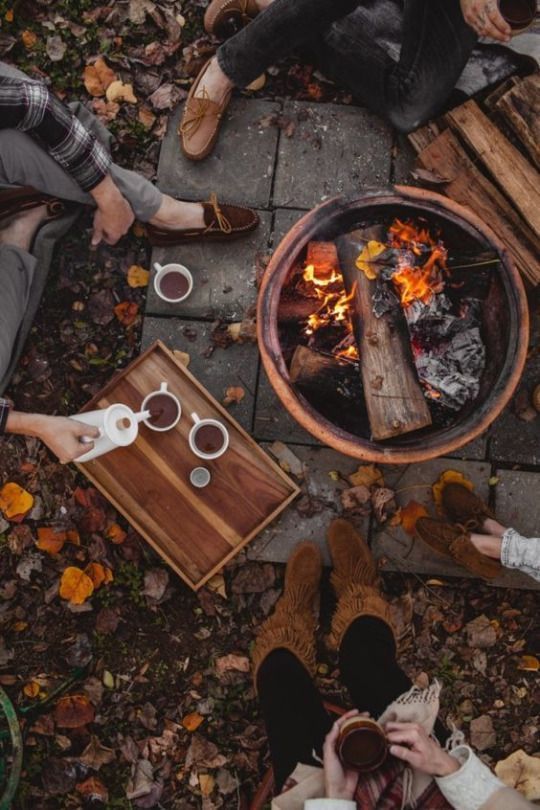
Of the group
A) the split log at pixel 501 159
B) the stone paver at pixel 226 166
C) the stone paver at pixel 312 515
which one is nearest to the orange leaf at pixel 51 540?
the stone paver at pixel 312 515

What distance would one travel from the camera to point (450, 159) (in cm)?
357

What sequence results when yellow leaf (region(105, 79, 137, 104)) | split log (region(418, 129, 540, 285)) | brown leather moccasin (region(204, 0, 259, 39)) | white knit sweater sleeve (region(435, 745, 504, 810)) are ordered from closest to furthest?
white knit sweater sleeve (region(435, 745, 504, 810)) → split log (region(418, 129, 540, 285)) → brown leather moccasin (region(204, 0, 259, 39)) → yellow leaf (region(105, 79, 137, 104))

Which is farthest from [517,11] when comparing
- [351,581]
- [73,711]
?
[73,711]

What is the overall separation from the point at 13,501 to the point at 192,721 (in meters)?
1.46

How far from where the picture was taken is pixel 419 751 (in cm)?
254

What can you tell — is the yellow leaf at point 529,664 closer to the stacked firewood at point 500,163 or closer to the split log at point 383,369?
the split log at point 383,369

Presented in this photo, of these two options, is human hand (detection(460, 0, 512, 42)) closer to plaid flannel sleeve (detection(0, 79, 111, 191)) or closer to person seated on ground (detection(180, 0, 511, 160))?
person seated on ground (detection(180, 0, 511, 160))

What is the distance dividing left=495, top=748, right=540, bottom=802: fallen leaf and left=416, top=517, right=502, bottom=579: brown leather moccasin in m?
0.93

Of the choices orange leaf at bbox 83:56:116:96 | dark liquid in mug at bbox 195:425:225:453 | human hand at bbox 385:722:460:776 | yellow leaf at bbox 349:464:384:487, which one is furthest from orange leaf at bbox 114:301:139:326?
human hand at bbox 385:722:460:776

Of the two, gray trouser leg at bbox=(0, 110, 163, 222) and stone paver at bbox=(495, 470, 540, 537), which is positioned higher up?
gray trouser leg at bbox=(0, 110, 163, 222)

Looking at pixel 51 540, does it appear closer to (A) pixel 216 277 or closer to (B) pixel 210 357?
(B) pixel 210 357

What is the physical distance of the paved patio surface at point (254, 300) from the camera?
11.9 feet

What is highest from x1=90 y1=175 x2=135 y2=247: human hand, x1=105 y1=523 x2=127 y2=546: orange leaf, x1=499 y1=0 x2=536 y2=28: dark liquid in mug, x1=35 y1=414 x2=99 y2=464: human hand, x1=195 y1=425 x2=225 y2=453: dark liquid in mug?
x1=90 y1=175 x2=135 y2=247: human hand

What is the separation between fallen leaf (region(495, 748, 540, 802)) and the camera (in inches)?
136
